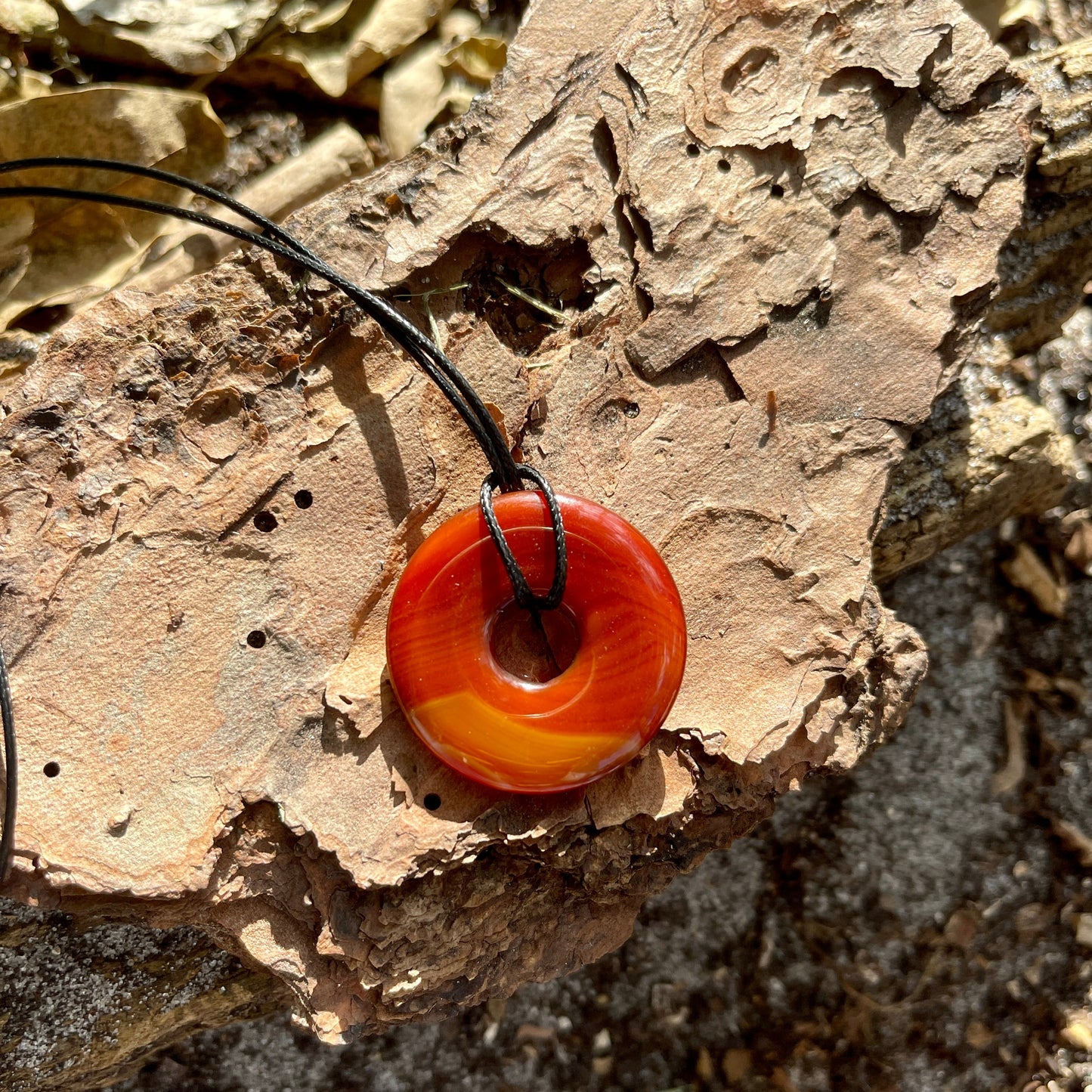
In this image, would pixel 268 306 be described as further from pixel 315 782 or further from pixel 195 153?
pixel 195 153

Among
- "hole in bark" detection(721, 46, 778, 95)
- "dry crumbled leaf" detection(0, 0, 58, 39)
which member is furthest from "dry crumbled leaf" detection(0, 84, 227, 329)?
"hole in bark" detection(721, 46, 778, 95)

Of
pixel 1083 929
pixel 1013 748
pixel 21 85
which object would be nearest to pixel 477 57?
pixel 21 85

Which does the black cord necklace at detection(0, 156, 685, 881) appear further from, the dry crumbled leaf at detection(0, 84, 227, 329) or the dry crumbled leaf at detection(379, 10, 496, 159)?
the dry crumbled leaf at detection(379, 10, 496, 159)

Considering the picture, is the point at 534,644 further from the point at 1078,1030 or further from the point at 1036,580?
the point at 1078,1030

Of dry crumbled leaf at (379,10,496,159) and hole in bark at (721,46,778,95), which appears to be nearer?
hole in bark at (721,46,778,95)

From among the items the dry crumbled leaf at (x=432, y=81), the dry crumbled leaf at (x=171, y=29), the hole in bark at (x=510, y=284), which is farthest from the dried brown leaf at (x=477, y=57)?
the hole in bark at (x=510, y=284)

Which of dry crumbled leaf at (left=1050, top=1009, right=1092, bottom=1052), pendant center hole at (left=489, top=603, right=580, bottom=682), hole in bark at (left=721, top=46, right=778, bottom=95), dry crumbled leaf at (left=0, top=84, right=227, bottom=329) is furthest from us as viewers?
dry crumbled leaf at (left=1050, top=1009, right=1092, bottom=1052)

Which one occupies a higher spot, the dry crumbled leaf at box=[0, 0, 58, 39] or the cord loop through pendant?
the dry crumbled leaf at box=[0, 0, 58, 39]
